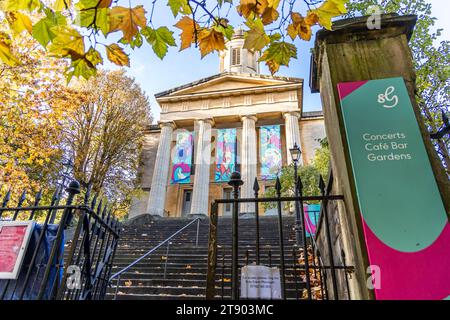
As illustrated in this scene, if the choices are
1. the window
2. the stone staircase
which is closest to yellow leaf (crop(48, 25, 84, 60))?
the stone staircase

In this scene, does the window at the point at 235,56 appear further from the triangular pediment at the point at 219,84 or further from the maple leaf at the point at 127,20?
the maple leaf at the point at 127,20

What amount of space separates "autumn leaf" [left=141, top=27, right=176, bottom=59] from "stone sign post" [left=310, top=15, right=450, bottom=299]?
1.46 metres

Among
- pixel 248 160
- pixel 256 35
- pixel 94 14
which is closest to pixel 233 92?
pixel 248 160

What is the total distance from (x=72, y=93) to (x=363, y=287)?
12863mm

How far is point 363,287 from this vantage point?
198 cm

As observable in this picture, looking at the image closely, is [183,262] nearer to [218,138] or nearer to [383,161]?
[383,161]

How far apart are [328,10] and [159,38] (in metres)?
1.19

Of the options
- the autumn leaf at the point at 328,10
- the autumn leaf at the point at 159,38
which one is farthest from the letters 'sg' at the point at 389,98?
the autumn leaf at the point at 159,38

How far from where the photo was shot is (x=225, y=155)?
811 inches

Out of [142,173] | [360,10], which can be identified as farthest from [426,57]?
[142,173]

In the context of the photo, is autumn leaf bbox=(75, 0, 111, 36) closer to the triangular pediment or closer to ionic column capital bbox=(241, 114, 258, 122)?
ionic column capital bbox=(241, 114, 258, 122)
